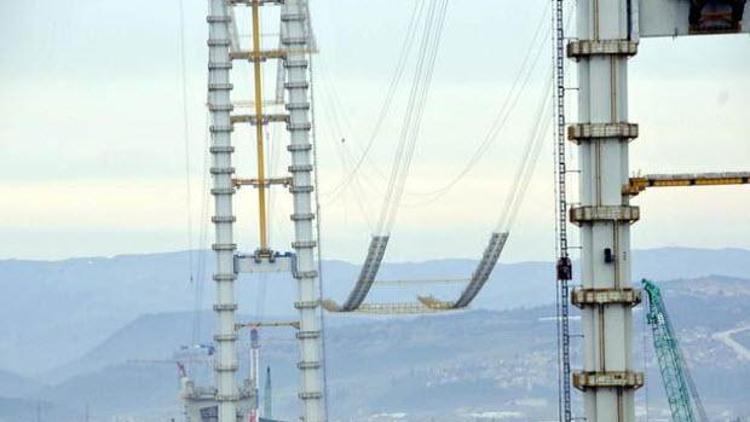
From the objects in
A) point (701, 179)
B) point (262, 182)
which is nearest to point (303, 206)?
point (262, 182)

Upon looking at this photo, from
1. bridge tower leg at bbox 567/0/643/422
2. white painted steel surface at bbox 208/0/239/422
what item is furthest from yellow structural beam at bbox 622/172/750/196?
white painted steel surface at bbox 208/0/239/422

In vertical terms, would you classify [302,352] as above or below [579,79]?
below

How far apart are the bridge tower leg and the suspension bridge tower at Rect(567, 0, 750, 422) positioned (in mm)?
22

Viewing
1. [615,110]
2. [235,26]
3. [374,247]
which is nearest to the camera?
[615,110]

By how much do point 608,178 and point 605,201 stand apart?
20.6 inches

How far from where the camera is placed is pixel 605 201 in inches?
2515

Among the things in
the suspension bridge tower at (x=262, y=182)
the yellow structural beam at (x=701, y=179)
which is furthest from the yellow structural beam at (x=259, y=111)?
the yellow structural beam at (x=701, y=179)

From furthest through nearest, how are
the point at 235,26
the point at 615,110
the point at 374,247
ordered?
the point at 235,26
the point at 374,247
the point at 615,110

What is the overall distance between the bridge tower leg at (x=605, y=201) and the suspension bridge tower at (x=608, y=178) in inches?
0.9

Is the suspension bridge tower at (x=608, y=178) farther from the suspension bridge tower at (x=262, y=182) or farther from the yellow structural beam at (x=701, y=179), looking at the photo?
the suspension bridge tower at (x=262, y=182)

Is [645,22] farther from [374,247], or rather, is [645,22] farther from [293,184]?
[293,184]

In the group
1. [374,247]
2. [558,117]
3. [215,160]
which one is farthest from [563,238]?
[215,160]

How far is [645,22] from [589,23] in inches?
49.7

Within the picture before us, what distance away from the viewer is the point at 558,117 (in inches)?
2625
